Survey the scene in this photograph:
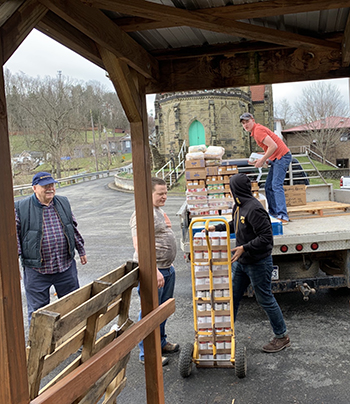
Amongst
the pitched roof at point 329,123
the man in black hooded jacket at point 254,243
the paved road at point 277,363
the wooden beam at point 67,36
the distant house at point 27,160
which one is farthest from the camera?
the distant house at point 27,160

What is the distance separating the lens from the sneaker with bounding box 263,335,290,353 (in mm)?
4691

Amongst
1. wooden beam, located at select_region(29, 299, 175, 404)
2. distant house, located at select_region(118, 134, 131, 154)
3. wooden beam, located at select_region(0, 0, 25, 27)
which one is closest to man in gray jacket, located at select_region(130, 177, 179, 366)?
wooden beam, located at select_region(29, 299, 175, 404)

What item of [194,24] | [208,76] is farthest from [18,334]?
[208,76]

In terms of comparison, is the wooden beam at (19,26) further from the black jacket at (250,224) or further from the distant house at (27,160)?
the distant house at (27,160)

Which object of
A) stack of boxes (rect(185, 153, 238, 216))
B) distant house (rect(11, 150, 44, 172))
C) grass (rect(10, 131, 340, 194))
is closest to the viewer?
stack of boxes (rect(185, 153, 238, 216))

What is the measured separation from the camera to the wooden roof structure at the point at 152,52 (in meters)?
1.83

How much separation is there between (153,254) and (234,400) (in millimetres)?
1571

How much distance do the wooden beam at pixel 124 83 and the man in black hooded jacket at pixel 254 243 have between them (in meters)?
1.50

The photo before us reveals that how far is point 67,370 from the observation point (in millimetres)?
2676

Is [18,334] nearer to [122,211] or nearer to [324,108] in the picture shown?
[122,211]

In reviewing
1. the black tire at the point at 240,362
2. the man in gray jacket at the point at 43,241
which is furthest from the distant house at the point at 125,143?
the black tire at the point at 240,362

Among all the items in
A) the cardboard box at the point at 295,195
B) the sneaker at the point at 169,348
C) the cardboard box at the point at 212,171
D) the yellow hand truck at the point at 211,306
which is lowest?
the sneaker at the point at 169,348

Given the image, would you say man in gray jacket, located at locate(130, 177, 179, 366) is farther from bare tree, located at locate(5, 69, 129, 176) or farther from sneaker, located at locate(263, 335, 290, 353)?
bare tree, located at locate(5, 69, 129, 176)

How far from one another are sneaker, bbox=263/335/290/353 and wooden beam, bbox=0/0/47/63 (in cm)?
408
